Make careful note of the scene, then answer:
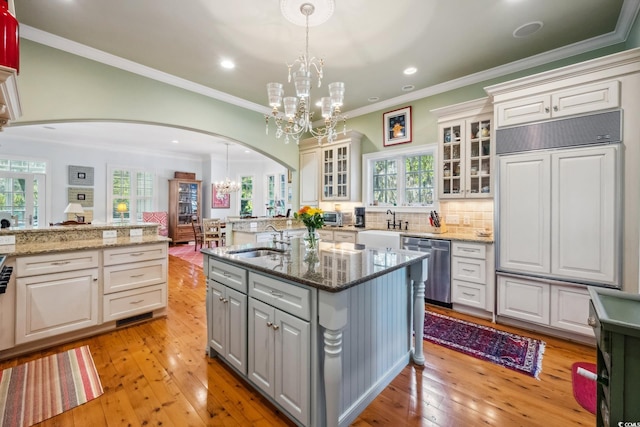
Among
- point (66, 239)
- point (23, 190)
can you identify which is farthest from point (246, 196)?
point (66, 239)

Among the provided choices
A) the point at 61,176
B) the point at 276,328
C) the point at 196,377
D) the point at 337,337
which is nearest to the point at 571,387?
the point at 337,337

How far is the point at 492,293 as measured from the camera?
3.15 m

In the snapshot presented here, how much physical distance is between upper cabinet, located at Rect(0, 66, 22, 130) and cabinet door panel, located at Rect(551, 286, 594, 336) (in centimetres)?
449

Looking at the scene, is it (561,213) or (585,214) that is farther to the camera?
(561,213)

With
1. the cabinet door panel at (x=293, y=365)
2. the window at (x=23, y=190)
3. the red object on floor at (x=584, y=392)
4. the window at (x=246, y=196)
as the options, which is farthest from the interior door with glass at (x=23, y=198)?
the red object on floor at (x=584, y=392)

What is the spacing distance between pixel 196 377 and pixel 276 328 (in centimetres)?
104

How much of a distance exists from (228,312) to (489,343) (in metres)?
2.50

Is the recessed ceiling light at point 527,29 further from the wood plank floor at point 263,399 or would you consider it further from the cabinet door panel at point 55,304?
the cabinet door panel at point 55,304

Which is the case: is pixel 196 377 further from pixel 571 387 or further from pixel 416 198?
pixel 416 198

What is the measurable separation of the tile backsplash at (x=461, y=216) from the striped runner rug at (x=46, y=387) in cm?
413

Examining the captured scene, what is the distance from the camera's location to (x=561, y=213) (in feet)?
8.84

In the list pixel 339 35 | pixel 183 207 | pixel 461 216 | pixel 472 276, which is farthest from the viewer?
pixel 183 207

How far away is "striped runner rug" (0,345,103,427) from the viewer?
1.78 metres

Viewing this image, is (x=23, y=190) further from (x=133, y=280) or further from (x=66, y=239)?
(x=133, y=280)
